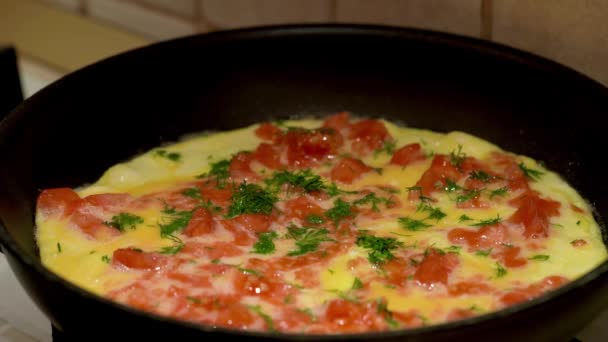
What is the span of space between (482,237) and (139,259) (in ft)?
2.45

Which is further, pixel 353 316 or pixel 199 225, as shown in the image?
pixel 199 225

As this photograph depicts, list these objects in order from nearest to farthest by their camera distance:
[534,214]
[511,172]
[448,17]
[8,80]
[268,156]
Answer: [534,214] → [511,172] → [268,156] → [448,17] → [8,80]

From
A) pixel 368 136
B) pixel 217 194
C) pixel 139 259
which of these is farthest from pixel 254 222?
pixel 368 136

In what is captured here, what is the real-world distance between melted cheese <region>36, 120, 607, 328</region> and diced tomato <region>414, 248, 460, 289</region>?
2 cm

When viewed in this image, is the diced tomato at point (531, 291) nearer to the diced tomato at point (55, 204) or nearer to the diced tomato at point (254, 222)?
the diced tomato at point (254, 222)

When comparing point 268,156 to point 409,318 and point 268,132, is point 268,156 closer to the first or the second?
point 268,132

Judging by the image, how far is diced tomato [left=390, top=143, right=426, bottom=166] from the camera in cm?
237

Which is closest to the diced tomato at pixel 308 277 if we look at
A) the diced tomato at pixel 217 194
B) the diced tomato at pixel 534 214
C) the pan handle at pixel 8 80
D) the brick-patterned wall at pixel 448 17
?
the diced tomato at pixel 217 194

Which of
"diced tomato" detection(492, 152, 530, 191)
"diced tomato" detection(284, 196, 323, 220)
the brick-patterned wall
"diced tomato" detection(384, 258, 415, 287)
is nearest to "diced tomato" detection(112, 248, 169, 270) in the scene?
"diced tomato" detection(284, 196, 323, 220)

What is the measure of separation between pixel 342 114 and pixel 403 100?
0.57ft

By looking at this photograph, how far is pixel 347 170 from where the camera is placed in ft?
7.55

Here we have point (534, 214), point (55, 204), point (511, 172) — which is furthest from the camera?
point (511, 172)

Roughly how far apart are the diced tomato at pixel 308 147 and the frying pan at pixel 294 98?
0.20 metres

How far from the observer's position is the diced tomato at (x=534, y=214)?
2049 mm
